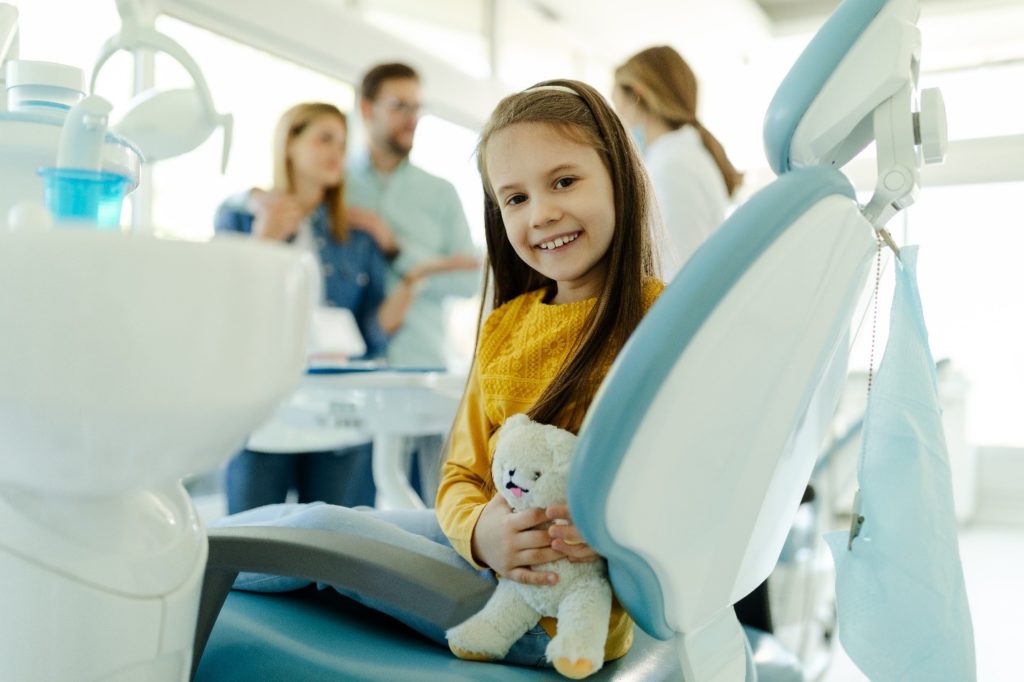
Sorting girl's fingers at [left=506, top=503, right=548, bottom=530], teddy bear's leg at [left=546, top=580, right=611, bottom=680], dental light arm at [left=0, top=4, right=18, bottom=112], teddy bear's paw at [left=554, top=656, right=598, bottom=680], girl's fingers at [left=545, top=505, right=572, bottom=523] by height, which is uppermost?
dental light arm at [left=0, top=4, right=18, bottom=112]

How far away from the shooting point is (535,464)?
78 centimetres

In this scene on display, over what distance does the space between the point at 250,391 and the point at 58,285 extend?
0.11 m

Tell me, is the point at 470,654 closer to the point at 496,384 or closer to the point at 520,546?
the point at 520,546

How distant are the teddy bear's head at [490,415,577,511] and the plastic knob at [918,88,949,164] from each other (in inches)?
14.8

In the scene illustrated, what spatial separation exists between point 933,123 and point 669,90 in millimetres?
1320

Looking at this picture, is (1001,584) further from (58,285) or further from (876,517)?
(58,285)

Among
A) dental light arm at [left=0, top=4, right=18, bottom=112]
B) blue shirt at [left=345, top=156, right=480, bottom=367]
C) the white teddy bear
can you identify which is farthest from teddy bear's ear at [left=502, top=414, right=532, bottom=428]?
blue shirt at [left=345, top=156, right=480, bottom=367]

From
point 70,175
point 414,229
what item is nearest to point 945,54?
point 414,229

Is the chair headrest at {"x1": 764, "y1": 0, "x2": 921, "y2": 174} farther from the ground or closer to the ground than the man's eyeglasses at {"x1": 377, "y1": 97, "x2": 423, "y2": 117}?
closer to the ground

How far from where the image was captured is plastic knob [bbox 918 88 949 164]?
2.32 feet

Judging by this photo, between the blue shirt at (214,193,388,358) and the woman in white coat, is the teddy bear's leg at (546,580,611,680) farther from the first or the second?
the blue shirt at (214,193,388,358)

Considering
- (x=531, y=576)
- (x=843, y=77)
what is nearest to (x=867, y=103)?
(x=843, y=77)

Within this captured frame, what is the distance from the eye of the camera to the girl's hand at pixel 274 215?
2.21m

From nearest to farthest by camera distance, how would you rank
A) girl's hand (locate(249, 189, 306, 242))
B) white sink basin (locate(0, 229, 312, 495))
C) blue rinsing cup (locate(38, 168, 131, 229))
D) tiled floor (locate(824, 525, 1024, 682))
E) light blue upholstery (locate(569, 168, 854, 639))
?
white sink basin (locate(0, 229, 312, 495))
light blue upholstery (locate(569, 168, 854, 639))
blue rinsing cup (locate(38, 168, 131, 229))
girl's hand (locate(249, 189, 306, 242))
tiled floor (locate(824, 525, 1024, 682))
